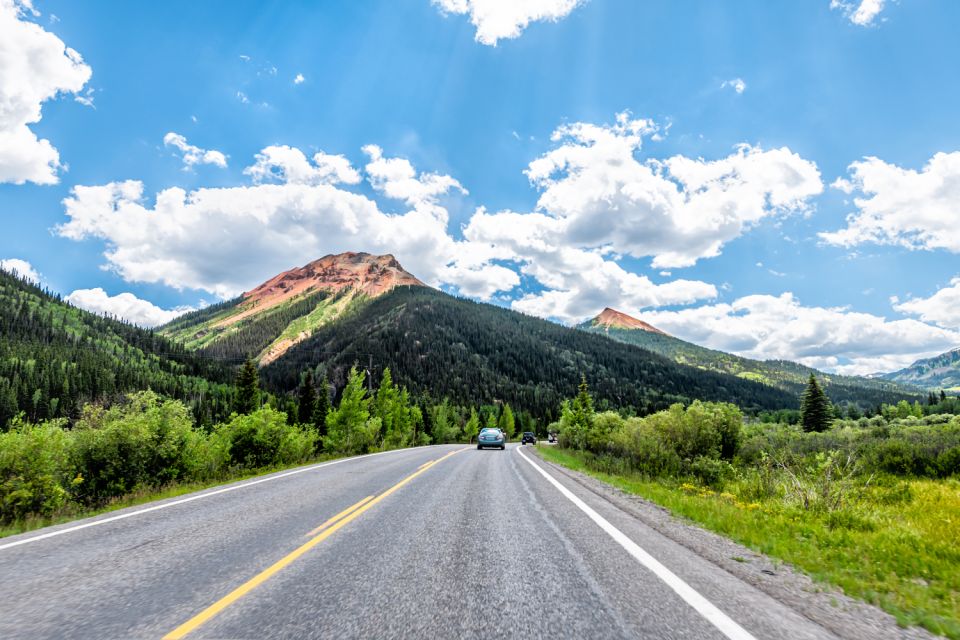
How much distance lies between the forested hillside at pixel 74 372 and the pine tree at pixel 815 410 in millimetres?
96698

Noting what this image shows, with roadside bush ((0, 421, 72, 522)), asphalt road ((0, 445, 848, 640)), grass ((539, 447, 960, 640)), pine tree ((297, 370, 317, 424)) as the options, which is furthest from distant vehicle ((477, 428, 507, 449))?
asphalt road ((0, 445, 848, 640))

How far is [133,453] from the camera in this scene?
516 inches

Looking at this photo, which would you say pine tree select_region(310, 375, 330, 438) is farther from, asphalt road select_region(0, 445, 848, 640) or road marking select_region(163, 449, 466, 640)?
road marking select_region(163, 449, 466, 640)

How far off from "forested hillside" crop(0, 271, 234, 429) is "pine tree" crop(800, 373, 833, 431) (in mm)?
96698

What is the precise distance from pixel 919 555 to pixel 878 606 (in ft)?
7.69

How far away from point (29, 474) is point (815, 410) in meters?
68.6

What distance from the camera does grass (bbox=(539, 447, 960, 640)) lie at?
13.2 feet

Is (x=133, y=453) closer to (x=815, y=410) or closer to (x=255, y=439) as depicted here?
(x=255, y=439)

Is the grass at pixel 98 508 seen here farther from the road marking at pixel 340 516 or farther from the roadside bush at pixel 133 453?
the road marking at pixel 340 516

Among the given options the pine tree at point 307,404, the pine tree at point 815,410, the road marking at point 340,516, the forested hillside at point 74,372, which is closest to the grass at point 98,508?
the road marking at point 340,516

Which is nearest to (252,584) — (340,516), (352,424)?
(340,516)

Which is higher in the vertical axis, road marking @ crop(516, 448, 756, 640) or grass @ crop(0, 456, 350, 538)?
road marking @ crop(516, 448, 756, 640)

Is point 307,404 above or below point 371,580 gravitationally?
above

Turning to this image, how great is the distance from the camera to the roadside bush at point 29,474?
962cm
